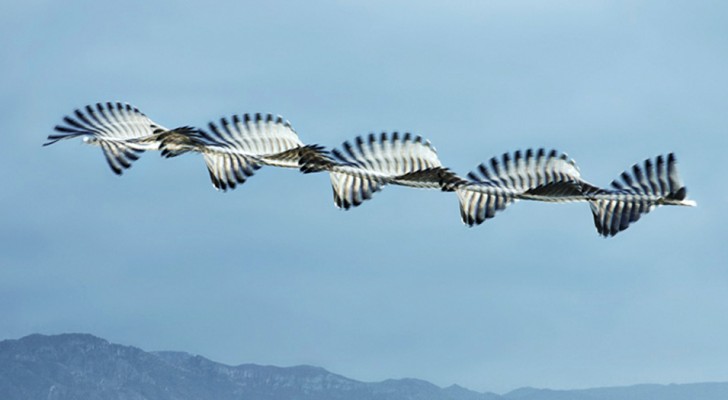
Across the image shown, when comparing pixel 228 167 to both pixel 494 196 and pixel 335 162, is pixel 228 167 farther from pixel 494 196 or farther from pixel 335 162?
pixel 494 196

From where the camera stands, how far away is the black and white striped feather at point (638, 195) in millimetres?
23969

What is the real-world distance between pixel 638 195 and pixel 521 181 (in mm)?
2148

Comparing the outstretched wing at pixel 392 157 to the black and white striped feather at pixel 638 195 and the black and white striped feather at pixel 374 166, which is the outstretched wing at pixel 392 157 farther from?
the black and white striped feather at pixel 638 195

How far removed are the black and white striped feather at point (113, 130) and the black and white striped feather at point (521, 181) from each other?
6.66 meters

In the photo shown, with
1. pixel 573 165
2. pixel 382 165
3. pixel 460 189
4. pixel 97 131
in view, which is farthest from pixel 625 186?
pixel 97 131

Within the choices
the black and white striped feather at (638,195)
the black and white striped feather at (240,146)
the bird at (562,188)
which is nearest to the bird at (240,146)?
the black and white striped feather at (240,146)

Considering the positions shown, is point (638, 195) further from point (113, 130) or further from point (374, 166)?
point (113, 130)

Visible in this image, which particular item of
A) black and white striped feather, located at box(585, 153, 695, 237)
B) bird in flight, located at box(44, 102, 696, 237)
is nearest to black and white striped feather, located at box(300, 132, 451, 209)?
bird in flight, located at box(44, 102, 696, 237)

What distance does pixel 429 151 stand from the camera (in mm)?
24156

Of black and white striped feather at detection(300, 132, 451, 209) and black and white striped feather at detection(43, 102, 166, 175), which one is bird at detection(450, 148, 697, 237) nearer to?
black and white striped feather at detection(300, 132, 451, 209)

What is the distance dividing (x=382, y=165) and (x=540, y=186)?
287 cm

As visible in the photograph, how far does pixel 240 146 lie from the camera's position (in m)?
24.5

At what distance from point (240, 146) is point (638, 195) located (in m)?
7.34

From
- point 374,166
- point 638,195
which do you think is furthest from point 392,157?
point 638,195
